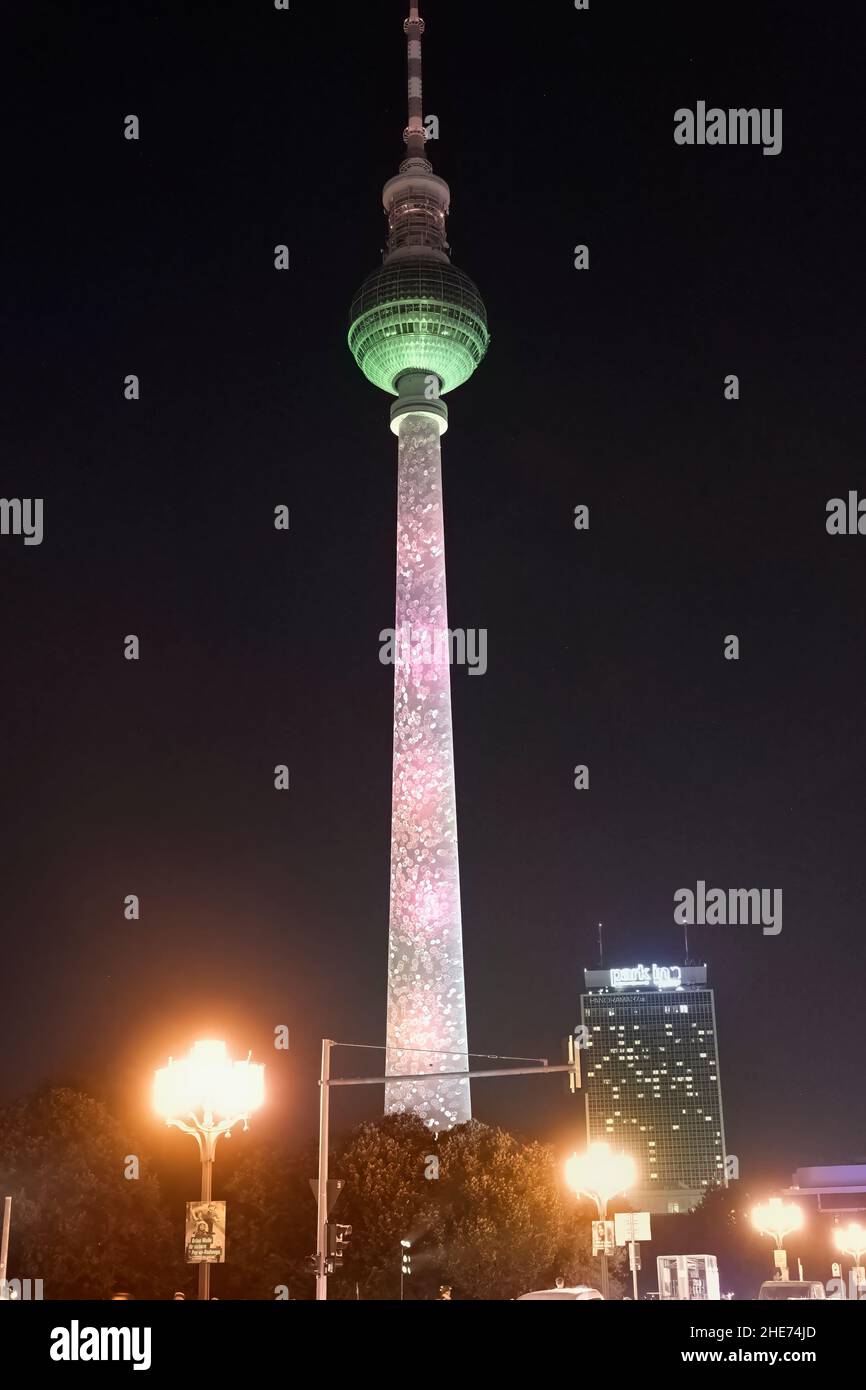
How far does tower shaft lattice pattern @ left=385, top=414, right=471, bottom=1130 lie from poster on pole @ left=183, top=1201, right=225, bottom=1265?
5382 centimetres

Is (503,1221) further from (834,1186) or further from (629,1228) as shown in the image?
(834,1186)

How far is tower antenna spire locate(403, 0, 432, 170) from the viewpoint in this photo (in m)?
94.3

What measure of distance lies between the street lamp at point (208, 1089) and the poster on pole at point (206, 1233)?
513 centimetres

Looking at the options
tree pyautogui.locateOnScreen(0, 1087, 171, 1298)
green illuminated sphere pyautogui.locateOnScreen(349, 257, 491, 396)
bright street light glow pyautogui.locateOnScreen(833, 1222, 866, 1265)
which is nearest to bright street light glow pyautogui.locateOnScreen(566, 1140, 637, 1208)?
tree pyautogui.locateOnScreen(0, 1087, 171, 1298)

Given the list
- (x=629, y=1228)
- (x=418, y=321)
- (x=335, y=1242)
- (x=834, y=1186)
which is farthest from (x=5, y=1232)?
(x=834, y=1186)

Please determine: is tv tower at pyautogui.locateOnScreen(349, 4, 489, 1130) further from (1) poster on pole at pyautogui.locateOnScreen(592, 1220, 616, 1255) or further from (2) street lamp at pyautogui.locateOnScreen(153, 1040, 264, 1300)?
(2) street lamp at pyautogui.locateOnScreen(153, 1040, 264, 1300)

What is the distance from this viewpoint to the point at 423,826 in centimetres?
8481

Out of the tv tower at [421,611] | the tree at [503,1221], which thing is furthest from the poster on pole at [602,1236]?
the tv tower at [421,611]

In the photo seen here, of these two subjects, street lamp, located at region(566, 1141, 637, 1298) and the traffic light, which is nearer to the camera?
Result: the traffic light

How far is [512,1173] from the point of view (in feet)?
167

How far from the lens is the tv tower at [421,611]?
264 ft

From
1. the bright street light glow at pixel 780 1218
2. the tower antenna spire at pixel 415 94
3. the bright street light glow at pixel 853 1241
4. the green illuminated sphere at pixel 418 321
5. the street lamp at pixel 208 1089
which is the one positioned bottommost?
the bright street light glow at pixel 853 1241

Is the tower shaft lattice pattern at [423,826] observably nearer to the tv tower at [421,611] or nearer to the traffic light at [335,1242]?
the tv tower at [421,611]
